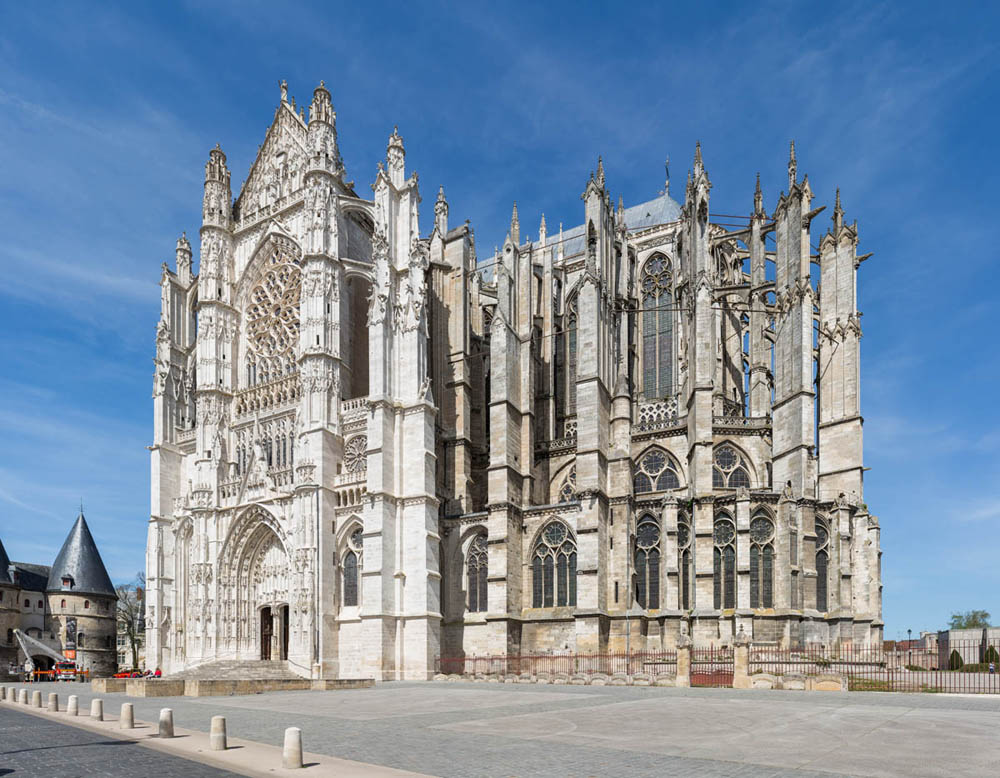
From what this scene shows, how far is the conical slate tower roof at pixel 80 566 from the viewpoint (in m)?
52.0

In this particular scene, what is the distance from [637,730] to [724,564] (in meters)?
17.7

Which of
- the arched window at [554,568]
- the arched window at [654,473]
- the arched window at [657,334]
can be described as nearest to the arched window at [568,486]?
the arched window at [654,473]

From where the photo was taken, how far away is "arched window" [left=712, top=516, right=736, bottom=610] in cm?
2938

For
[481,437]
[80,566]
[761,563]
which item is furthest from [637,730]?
[80,566]

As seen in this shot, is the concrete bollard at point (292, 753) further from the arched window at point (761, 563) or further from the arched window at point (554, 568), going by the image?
the arched window at point (554, 568)

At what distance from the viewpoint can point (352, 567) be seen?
107 ft

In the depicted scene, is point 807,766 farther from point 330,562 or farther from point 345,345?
point 345,345

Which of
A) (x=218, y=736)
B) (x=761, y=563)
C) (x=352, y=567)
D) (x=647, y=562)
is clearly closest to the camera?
(x=218, y=736)

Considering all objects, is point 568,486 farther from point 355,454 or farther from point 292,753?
point 292,753

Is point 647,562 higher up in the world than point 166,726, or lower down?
higher up

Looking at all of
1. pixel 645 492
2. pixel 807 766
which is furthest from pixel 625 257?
pixel 807 766

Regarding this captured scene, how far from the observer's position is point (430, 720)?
49.1 ft

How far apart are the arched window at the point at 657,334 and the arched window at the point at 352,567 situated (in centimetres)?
1428

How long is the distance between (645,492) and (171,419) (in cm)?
2274
